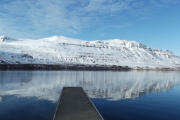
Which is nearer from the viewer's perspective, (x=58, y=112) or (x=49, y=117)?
(x=58, y=112)

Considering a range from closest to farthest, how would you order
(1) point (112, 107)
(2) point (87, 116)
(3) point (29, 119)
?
(2) point (87, 116) → (3) point (29, 119) → (1) point (112, 107)

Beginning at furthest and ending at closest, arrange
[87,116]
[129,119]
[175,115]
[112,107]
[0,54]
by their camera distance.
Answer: [0,54]
[112,107]
[175,115]
[129,119]
[87,116]

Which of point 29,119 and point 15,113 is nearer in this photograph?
point 29,119

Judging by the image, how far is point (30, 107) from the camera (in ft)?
58.2

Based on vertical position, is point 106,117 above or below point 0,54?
below

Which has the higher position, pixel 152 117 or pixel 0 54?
pixel 0 54

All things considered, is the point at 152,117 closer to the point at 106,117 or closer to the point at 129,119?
the point at 129,119

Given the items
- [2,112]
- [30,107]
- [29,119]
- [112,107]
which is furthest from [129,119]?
[2,112]

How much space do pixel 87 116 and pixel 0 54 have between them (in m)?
198

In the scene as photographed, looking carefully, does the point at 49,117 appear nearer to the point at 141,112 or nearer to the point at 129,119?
the point at 129,119

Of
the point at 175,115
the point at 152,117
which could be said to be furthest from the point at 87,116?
the point at 175,115

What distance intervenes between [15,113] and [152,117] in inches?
433

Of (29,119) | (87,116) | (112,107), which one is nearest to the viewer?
(87,116)

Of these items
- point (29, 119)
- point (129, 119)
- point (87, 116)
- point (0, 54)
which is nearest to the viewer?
point (87, 116)
